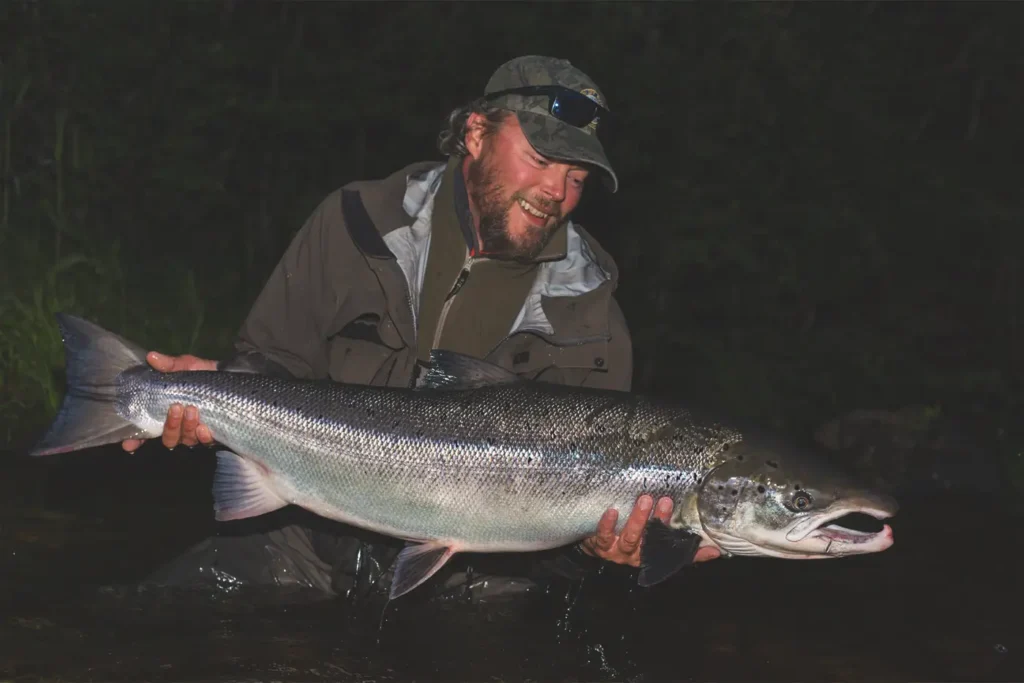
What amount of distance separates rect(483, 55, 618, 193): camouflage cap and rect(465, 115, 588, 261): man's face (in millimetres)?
61

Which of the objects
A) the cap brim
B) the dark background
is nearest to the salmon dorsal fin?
the cap brim

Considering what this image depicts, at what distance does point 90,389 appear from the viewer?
3807 mm

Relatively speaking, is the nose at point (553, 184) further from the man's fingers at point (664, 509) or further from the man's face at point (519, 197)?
the man's fingers at point (664, 509)

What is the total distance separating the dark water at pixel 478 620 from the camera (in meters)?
4.20

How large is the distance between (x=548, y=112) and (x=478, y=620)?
6.69 feet

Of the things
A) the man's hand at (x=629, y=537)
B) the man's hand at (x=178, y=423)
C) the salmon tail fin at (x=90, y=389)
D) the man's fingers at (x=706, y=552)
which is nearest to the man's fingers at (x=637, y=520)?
the man's hand at (x=629, y=537)

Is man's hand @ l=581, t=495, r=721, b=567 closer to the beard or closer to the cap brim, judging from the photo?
the beard

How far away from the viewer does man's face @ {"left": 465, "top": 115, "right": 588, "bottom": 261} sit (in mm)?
4309

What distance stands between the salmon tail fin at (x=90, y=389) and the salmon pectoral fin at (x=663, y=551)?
170 cm

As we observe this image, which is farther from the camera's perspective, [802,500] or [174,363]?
[174,363]

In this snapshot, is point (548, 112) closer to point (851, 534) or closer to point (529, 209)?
point (529, 209)

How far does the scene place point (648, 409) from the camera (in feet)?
12.4

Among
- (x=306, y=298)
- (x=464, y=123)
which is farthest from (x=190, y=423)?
(x=464, y=123)

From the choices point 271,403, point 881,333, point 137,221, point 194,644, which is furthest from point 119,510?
point 881,333
